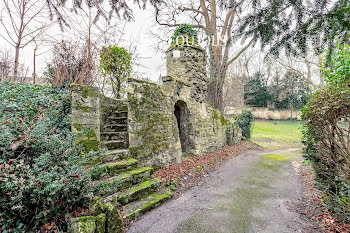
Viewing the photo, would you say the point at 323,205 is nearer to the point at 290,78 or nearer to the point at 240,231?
the point at 240,231

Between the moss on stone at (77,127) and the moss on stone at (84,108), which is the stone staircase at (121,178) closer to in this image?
the moss on stone at (77,127)

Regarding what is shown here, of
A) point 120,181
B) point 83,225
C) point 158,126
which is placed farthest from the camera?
point 158,126

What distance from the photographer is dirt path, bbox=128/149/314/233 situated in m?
2.68

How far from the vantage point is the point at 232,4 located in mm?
2143

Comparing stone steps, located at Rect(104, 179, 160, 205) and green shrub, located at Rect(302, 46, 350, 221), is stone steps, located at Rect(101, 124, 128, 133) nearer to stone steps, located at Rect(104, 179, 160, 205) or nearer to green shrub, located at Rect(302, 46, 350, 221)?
stone steps, located at Rect(104, 179, 160, 205)

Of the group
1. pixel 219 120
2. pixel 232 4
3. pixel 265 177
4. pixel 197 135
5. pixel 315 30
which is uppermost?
pixel 232 4

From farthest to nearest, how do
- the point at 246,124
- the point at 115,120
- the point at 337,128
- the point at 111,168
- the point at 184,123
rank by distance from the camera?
the point at 246,124
the point at 184,123
the point at 115,120
the point at 111,168
the point at 337,128

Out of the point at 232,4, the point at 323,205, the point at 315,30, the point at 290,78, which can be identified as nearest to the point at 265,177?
the point at 323,205

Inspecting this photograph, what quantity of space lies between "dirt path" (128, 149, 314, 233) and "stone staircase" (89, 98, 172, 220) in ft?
0.90

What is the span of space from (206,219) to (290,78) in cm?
2594

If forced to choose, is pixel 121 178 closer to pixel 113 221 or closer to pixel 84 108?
pixel 113 221

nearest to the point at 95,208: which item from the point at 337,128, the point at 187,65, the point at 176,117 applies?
the point at 337,128

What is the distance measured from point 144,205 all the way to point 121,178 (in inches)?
28.4

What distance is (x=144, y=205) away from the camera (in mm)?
3113
